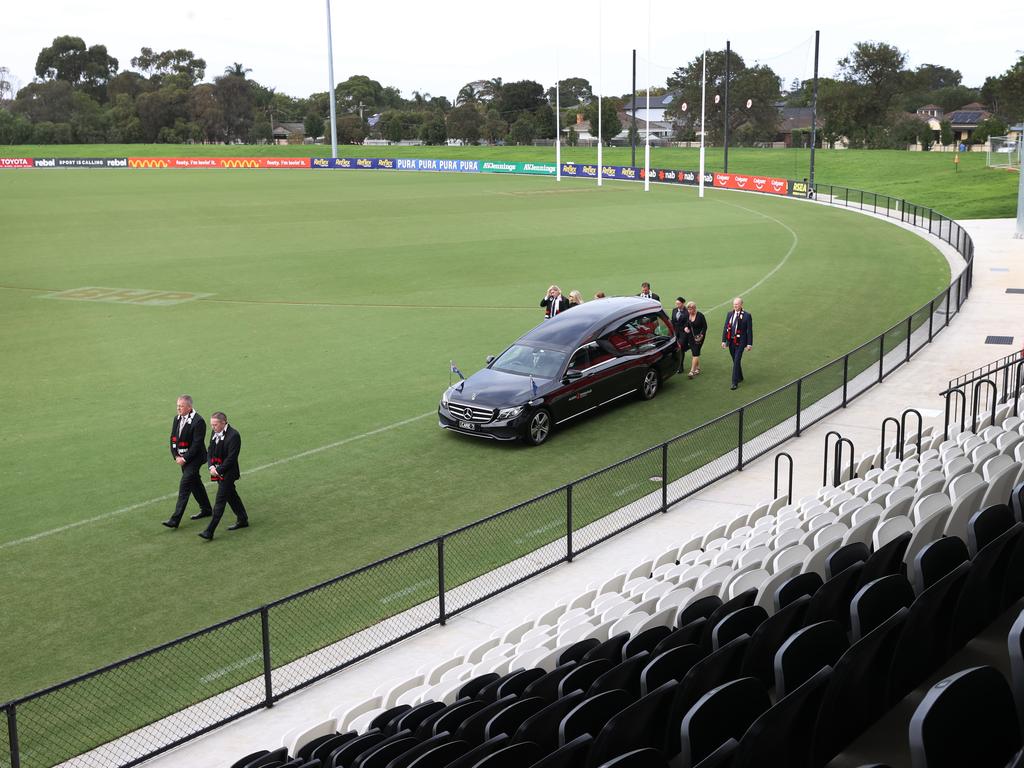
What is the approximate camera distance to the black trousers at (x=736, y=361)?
19.8 metres

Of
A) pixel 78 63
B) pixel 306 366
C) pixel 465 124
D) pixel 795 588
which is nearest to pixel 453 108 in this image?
pixel 465 124

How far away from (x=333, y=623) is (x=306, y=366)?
11752 millimetres

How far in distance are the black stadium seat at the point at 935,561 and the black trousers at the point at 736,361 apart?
13004 mm

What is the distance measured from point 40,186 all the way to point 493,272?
57.1 meters

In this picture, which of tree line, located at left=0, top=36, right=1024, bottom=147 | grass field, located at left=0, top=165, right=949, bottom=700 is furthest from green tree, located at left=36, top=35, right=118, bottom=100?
grass field, located at left=0, top=165, right=949, bottom=700

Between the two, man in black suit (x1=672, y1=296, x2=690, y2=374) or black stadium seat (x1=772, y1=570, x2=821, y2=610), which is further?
man in black suit (x1=672, y1=296, x2=690, y2=374)

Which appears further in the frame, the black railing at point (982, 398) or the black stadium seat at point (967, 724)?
the black railing at point (982, 398)

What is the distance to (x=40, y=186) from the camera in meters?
79.2

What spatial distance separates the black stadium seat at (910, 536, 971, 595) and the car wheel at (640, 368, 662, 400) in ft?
41.3

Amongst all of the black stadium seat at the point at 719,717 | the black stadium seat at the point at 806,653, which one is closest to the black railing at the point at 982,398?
the black stadium seat at the point at 806,653

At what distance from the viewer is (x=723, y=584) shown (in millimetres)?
8617

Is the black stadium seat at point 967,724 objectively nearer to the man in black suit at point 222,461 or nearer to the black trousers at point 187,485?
the man in black suit at point 222,461

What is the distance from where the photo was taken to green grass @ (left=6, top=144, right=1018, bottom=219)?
216 ft

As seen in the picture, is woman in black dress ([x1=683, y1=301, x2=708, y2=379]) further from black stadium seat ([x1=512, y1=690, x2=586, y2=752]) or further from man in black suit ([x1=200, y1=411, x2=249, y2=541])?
black stadium seat ([x1=512, y1=690, x2=586, y2=752])
